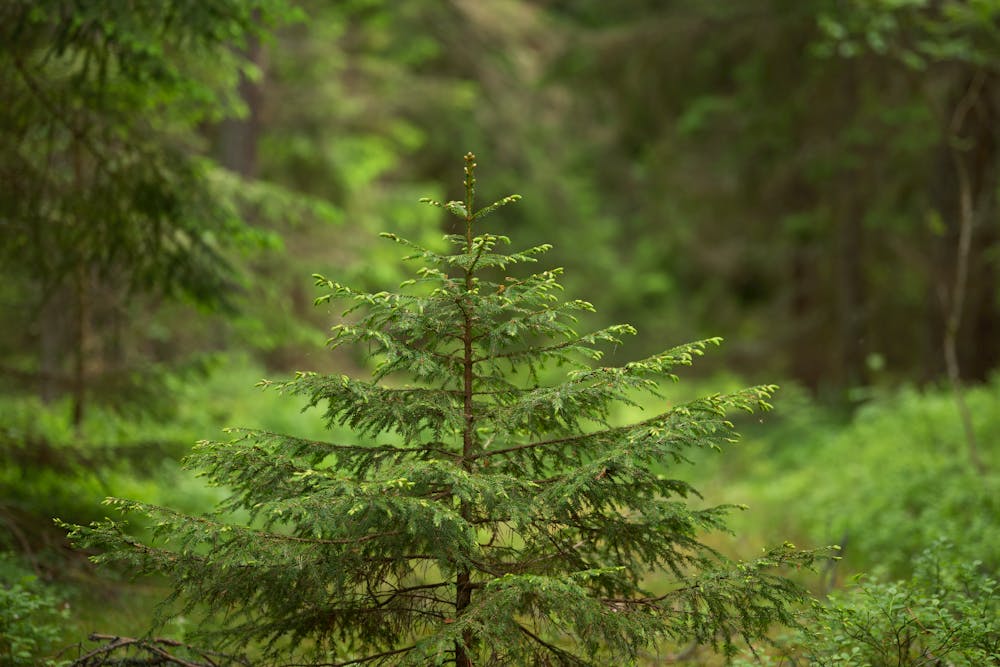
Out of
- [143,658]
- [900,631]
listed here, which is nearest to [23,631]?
[143,658]

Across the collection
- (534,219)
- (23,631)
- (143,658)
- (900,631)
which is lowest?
(23,631)

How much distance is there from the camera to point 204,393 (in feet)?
43.0

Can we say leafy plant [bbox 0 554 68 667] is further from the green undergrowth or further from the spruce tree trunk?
the spruce tree trunk

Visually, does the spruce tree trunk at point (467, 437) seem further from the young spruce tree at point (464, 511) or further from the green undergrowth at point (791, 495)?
the green undergrowth at point (791, 495)

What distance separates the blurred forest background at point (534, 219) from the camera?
22.4 ft

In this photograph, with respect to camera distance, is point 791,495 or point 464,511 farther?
point 791,495

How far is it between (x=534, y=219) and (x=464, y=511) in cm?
1782

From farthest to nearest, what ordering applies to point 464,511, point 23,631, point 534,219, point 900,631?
1. point 534,219
2. point 23,631
3. point 900,631
4. point 464,511

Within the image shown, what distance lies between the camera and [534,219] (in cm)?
2198

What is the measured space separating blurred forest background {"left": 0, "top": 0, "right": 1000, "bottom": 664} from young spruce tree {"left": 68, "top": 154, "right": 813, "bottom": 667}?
605 millimetres

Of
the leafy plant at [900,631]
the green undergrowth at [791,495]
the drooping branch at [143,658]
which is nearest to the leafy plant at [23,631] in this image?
the green undergrowth at [791,495]

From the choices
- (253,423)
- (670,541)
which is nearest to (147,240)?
(670,541)

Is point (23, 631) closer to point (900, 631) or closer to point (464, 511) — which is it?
point (464, 511)

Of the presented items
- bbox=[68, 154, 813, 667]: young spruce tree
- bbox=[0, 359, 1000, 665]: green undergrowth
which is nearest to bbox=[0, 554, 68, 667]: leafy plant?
bbox=[0, 359, 1000, 665]: green undergrowth
